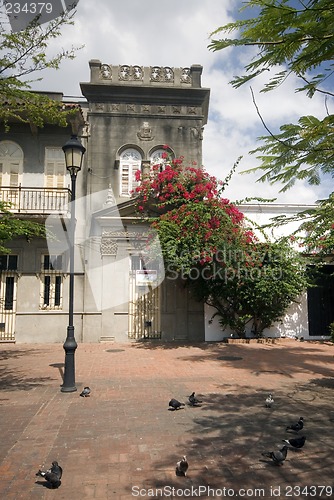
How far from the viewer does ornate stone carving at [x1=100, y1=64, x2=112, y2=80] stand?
16.0 meters

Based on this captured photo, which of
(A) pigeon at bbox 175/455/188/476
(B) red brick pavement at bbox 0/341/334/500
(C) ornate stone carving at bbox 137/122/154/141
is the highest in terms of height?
(C) ornate stone carving at bbox 137/122/154/141

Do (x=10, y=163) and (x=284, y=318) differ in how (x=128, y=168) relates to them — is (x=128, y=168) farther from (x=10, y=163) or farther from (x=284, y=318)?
(x=284, y=318)

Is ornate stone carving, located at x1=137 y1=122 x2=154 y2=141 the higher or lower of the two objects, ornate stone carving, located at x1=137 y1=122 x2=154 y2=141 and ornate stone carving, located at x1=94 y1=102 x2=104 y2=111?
Result: the lower

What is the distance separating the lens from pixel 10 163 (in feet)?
50.1

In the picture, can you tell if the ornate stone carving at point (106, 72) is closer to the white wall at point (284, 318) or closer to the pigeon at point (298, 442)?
the white wall at point (284, 318)

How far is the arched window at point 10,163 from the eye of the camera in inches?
598

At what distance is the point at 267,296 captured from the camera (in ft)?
46.4

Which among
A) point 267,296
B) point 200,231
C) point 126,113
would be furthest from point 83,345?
point 126,113

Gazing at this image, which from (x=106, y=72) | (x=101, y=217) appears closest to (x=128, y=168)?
(x=101, y=217)

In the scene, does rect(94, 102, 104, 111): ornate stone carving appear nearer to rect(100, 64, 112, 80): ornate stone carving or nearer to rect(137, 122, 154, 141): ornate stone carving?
rect(100, 64, 112, 80): ornate stone carving

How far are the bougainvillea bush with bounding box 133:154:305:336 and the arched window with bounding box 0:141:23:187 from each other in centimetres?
480

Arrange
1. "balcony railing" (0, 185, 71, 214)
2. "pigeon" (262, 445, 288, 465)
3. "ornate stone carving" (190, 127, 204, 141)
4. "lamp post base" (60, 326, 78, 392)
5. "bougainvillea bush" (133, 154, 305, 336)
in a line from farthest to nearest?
"ornate stone carving" (190, 127, 204, 141), "balcony railing" (0, 185, 71, 214), "bougainvillea bush" (133, 154, 305, 336), "lamp post base" (60, 326, 78, 392), "pigeon" (262, 445, 288, 465)

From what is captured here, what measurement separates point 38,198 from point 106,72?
241 inches

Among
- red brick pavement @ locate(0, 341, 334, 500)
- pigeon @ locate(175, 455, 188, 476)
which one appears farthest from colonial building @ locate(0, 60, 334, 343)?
pigeon @ locate(175, 455, 188, 476)
